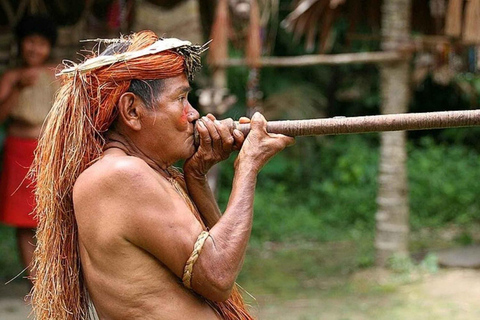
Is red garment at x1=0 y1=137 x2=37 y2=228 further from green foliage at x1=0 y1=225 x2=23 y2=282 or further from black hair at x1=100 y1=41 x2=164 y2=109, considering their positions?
black hair at x1=100 y1=41 x2=164 y2=109

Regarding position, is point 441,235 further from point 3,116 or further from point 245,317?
point 245,317

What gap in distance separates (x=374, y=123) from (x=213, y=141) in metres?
0.48

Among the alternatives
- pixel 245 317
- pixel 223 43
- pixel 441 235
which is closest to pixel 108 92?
pixel 245 317

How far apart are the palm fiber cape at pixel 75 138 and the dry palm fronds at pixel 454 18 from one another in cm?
454

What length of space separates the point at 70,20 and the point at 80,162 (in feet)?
18.5

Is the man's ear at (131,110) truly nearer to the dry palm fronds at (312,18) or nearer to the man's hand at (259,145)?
the man's hand at (259,145)

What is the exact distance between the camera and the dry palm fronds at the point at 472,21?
6.36 m

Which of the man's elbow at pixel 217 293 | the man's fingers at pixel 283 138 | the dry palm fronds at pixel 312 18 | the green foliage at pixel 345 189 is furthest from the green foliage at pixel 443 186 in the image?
the man's elbow at pixel 217 293

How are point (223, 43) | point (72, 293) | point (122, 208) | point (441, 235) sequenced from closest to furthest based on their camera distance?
point (122, 208)
point (72, 293)
point (223, 43)
point (441, 235)

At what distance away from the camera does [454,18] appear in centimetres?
650

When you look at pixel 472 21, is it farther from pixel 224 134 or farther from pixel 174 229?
pixel 174 229

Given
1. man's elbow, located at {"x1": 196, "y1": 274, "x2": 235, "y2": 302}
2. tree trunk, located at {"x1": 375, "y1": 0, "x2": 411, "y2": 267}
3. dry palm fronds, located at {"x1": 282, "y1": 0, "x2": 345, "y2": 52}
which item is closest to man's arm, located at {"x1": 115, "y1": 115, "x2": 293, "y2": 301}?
man's elbow, located at {"x1": 196, "y1": 274, "x2": 235, "y2": 302}

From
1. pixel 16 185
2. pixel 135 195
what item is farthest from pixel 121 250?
pixel 16 185

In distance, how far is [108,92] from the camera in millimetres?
2262
